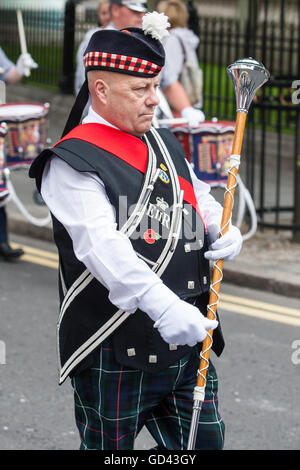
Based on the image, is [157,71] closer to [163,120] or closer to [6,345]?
[6,345]

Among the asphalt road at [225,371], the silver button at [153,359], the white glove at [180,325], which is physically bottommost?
the asphalt road at [225,371]

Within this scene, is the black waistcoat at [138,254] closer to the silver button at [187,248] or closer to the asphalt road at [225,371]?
the silver button at [187,248]

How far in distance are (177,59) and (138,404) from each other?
193 inches

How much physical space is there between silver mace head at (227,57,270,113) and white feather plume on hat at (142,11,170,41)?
0.25m

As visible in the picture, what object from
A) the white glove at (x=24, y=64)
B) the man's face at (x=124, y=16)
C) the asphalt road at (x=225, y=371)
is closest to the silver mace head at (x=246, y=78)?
the asphalt road at (x=225, y=371)

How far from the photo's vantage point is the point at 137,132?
2967 mm

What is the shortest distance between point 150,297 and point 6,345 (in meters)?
3.09

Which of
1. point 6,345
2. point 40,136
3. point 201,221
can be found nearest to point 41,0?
point 40,136

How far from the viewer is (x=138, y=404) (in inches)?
119

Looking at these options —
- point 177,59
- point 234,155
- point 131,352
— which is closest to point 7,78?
point 177,59

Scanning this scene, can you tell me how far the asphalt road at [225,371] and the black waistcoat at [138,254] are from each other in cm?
155

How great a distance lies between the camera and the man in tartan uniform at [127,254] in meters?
2.73

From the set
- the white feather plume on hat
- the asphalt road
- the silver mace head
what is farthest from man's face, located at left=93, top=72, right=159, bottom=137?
the asphalt road

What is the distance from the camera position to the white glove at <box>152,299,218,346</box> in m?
2.68
